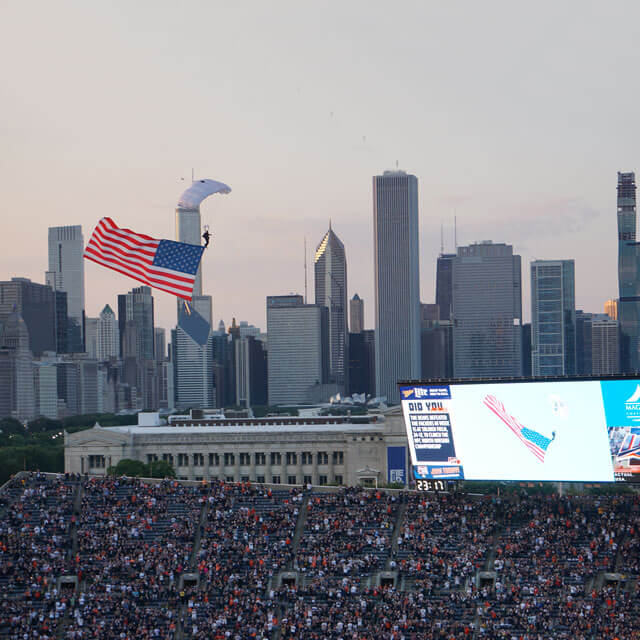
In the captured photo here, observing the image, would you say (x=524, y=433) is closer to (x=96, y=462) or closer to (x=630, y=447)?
(x=630, y=447)

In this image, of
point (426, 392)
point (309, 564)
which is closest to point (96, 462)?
point (426, 392)

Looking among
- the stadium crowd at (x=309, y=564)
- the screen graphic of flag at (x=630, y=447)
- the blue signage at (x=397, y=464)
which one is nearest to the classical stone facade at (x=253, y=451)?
the blue signage at (x=397, y=464)

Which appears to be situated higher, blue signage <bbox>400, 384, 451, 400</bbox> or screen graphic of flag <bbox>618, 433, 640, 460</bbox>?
blue signage <bbox>400, 384, 451, 400</bbox>

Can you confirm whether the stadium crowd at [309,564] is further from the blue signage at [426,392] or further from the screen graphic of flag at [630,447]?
the blue signage at [426,392]

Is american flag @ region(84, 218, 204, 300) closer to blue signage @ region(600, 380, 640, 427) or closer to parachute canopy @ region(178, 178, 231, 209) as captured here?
parachute canopy @ region(178, 178, 231, 209)

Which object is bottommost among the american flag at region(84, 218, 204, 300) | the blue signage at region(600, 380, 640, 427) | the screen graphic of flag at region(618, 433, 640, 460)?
the screen graphic of flag at region(618, 433, 640, 460)

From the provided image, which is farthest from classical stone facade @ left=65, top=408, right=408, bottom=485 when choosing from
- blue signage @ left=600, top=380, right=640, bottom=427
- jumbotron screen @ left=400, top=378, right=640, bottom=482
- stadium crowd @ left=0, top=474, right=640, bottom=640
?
blue signage @ left=600, top=380, right=640, bottom=427

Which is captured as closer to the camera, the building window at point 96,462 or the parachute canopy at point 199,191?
the parachute canopy at point 199,191
